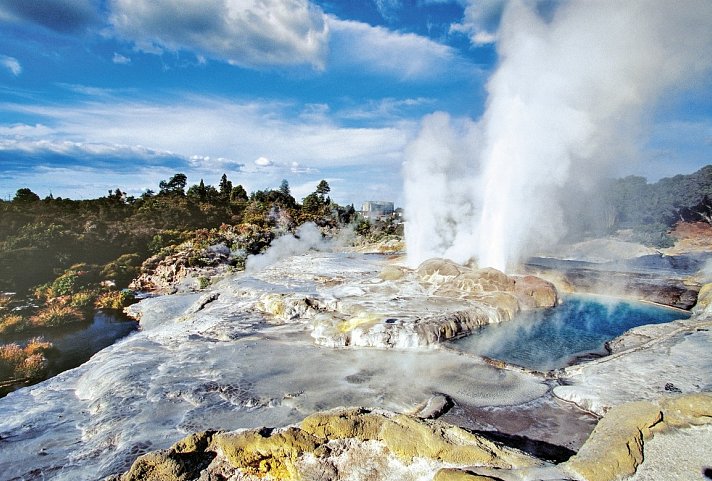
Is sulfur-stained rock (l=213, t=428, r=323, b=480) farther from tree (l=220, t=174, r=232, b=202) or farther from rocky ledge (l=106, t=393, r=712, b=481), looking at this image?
tree (l=220, t=174, r=232, b=202)

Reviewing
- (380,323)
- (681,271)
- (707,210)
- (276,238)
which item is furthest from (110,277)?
(707,210)

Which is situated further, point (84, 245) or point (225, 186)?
→ point (225, 186)

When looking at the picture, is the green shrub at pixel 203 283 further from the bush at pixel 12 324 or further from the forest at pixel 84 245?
the bush at pixel 12 324

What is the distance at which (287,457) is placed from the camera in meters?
6.05

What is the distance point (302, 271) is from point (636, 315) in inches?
674

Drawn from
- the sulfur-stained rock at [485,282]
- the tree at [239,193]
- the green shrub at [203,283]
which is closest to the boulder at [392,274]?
the sulfur-stained rock at [485,282]

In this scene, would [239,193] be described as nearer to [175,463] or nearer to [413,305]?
[413,305]

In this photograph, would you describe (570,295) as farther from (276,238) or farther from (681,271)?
(276,238)

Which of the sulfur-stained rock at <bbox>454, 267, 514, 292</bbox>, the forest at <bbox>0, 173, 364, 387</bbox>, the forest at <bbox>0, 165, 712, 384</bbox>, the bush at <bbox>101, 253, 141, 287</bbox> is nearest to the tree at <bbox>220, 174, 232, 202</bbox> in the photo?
the forest at <bbox>0, 165, 712, 384</bbox>

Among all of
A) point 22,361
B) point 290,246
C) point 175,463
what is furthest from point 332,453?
point 290,246

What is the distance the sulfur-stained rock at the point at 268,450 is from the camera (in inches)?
235

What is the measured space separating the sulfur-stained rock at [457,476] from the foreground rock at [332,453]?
9 cm

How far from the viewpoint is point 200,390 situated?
9648 mm

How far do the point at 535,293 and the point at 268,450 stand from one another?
621 inches
